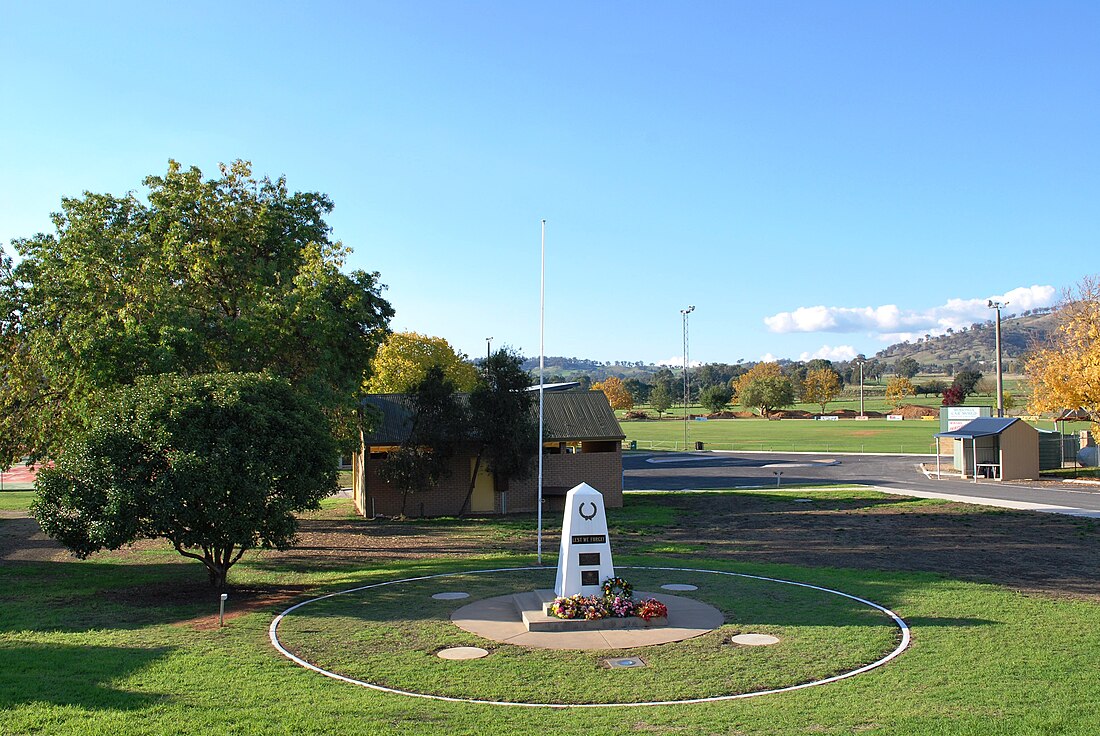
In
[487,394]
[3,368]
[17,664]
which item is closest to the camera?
[17,664]

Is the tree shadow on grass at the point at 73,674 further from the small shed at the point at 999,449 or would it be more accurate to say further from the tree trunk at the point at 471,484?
the small shed at the point at 999,449

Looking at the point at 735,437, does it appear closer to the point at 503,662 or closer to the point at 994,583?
the point at 994,583

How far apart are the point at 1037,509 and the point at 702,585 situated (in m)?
20.5

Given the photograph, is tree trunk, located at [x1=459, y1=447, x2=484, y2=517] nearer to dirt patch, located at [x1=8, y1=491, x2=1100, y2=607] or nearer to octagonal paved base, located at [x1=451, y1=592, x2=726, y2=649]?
dirt patch, located at [x1=8, y1=491, x2=1100, y2=607]

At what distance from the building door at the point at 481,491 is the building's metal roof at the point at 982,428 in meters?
25.2

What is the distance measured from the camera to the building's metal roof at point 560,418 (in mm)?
36031

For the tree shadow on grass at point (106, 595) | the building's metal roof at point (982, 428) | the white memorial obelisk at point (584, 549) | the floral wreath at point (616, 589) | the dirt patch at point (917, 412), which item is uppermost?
the dirt patch at point (917, 412)

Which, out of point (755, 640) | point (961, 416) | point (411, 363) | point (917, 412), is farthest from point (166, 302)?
point (917, 412)

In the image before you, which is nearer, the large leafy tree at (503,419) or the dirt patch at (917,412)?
the large leafy tree at (503,419)

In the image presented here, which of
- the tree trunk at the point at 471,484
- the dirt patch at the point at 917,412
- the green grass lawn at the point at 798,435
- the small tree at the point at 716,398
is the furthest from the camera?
the small tree at the point at 716,398

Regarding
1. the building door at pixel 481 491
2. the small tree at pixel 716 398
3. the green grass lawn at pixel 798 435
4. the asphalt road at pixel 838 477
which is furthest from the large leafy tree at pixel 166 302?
the small tree at pixel 716 398

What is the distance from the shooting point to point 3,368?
2561 cm

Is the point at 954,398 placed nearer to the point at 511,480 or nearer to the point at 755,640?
the point at 511,480

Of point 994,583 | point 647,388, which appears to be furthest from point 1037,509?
point 647,388
